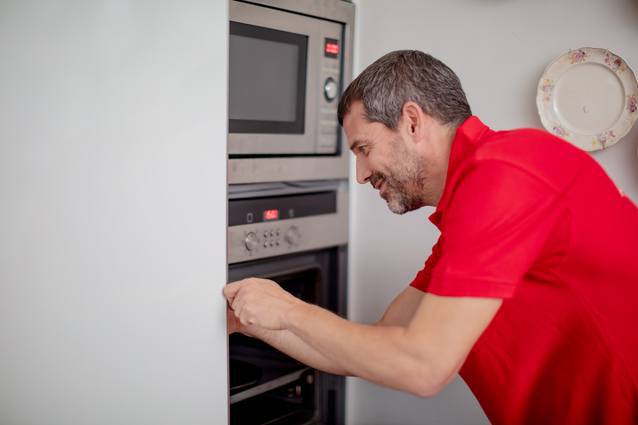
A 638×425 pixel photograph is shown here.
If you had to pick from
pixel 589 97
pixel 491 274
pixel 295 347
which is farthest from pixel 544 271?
pixel 589 97

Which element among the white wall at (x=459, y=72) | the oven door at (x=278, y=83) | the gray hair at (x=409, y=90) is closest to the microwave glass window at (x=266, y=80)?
the oven door at (x=278, y=83)

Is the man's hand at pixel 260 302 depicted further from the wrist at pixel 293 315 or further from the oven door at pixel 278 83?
the oven door at pixel 278 83

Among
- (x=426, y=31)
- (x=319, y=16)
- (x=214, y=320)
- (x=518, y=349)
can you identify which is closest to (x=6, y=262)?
(x=214, y=320)

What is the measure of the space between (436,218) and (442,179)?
8cm

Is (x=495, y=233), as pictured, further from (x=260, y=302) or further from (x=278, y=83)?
(x=278, y=83)

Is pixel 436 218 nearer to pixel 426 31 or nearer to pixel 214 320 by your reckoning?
pixel 214 320

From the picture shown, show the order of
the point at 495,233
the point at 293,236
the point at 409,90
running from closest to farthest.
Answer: the point at 495,233, the point at 409,90, the point at 293,236

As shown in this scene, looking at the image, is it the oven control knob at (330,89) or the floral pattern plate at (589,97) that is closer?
the floral pattern plate at (589,97)

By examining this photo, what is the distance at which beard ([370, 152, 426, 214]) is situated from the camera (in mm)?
1174

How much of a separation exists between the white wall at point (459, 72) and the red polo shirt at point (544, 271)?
1.73 feet

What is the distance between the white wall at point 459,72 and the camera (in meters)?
1.50

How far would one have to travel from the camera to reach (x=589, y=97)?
1497mm

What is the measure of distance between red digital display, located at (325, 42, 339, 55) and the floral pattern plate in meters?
0.49

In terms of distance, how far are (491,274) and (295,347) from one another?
0.53 m
